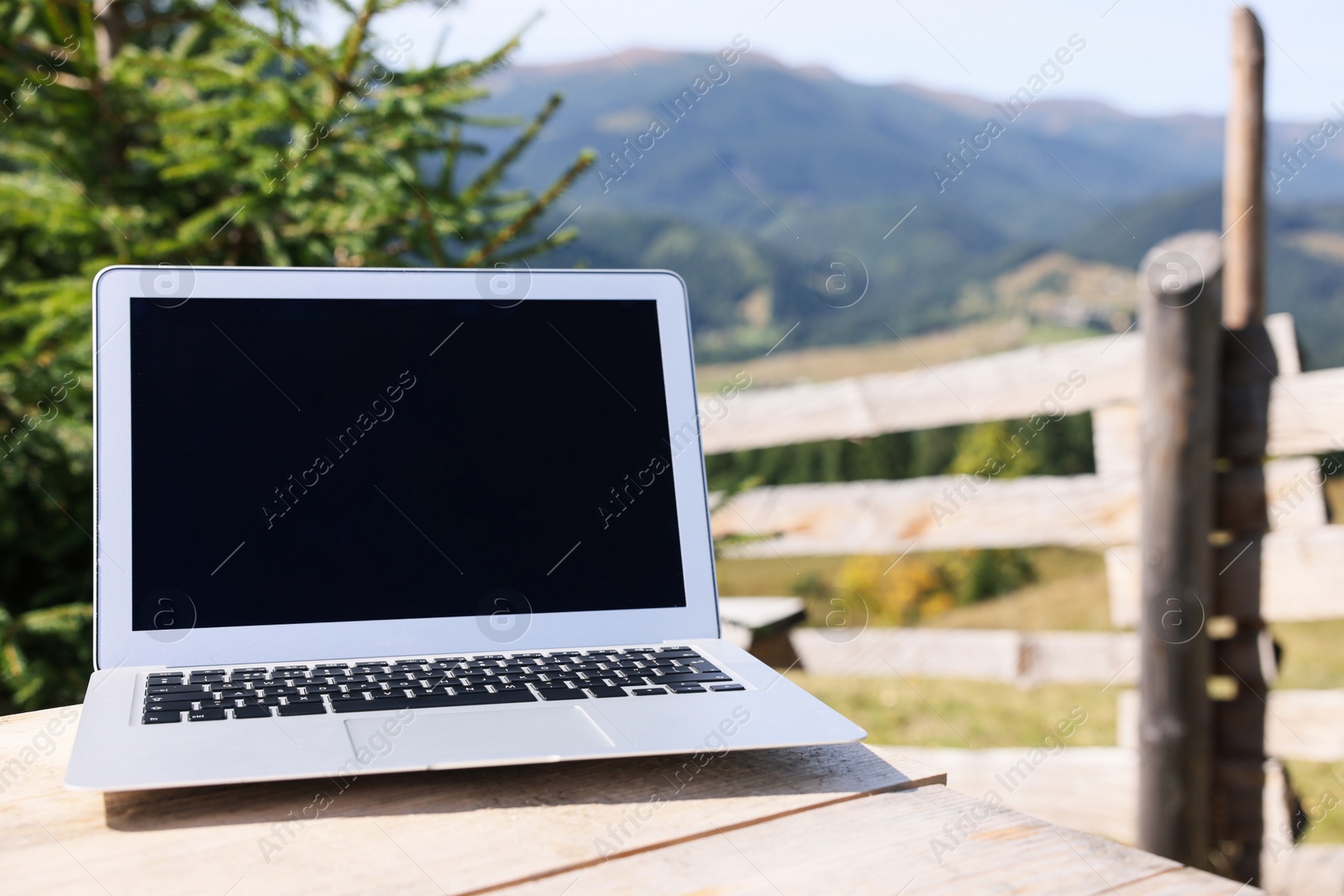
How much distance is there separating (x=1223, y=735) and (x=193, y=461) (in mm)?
2524

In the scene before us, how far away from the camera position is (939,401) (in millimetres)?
2799

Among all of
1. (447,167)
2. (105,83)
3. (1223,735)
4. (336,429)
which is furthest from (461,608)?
(1223,735)

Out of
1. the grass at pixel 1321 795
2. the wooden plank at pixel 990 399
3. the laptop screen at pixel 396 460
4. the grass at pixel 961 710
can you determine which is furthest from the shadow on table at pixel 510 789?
the grass at pixel 961 710

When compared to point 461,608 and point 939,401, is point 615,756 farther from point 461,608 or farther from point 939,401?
point 939,401

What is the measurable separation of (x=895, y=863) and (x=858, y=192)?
49731 mm

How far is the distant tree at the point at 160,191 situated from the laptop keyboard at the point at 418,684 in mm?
1052

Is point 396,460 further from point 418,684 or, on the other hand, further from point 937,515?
point 937,515

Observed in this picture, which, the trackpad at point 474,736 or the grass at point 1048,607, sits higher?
the trackpad at point 474,736

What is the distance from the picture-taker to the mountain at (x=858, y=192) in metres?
20.1

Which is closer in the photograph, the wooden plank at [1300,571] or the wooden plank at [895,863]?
the wooden plank at [895,863]

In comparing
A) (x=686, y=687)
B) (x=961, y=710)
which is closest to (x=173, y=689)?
(x=686, y=687)

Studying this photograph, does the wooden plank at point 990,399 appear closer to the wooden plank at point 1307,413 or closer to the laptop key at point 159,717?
the wooden plank at point 1307,413

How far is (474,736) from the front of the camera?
77 centimetres

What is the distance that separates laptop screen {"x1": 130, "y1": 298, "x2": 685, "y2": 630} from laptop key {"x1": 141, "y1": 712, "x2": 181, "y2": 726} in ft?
0.50
